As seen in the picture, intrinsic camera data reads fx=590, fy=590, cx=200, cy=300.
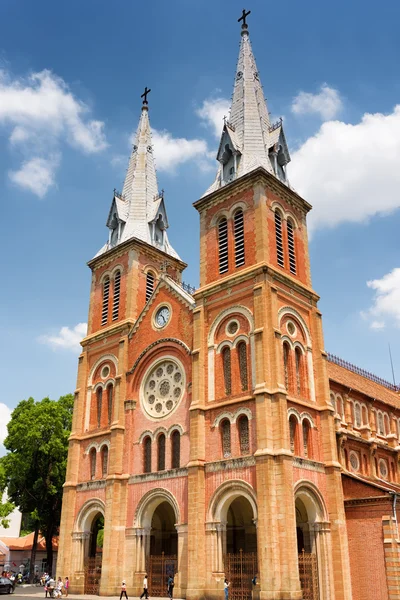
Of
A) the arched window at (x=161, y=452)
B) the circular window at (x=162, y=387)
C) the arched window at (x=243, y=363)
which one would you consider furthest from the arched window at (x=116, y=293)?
the arched window at (x=243, y=363)

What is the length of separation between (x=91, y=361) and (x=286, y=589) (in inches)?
895

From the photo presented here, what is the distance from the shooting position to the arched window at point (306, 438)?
105ft

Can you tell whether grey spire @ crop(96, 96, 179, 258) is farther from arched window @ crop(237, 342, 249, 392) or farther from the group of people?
the group of people

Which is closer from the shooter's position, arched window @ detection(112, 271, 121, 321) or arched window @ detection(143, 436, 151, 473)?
arched window @ detection(143, 436, 151, 473)

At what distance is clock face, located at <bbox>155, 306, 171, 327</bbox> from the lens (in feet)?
128

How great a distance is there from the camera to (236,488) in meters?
30.2

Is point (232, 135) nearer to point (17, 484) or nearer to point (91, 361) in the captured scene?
point (91, 361)

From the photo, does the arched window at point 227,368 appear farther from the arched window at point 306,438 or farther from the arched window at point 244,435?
the arched window at point 306,438

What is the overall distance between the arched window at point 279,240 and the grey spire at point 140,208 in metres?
12.6

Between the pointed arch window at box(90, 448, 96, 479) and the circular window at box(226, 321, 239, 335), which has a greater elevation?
the circular window at box(226, 321, 239, 335)

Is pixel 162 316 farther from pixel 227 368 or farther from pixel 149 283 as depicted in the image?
pixel 227 368

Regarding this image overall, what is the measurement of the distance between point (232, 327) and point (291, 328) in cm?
346

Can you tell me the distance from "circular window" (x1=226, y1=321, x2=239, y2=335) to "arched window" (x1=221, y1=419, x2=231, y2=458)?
5.08 meters

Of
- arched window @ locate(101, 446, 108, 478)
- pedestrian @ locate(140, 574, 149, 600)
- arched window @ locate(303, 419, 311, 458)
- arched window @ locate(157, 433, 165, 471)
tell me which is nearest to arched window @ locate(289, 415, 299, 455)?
arched window @ locate(303, 419, 311, 458)
